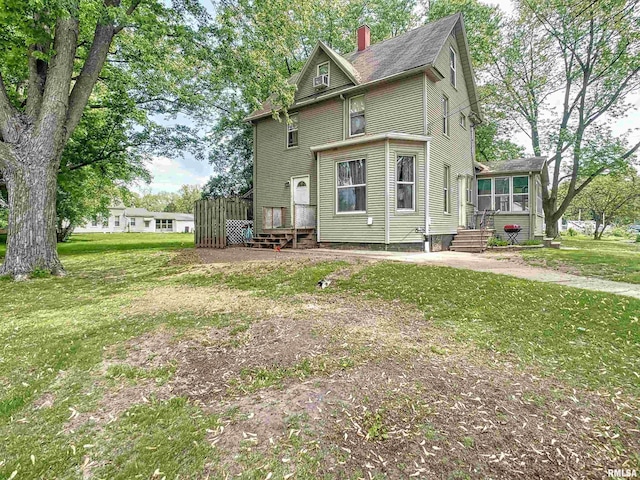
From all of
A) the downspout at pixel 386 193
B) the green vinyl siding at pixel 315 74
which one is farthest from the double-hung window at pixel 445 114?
the green vinyl siding at pixel 315 74

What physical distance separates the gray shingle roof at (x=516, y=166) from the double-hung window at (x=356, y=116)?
736 cm

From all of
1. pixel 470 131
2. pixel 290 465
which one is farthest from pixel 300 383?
pixel 470 131

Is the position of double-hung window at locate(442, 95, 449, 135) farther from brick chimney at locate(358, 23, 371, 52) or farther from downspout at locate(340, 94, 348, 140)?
brick chimney at locate(358, 23, 371, 52)

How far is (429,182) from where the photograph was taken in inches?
455

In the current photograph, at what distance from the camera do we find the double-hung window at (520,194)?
1588cm

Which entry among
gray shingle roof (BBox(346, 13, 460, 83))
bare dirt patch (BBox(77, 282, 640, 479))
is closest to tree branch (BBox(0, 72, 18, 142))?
bare dirt patch (BBox(77, 282, 640, 479))

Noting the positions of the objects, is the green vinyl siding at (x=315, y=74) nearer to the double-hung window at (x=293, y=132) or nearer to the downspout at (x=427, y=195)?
the double-hung window at (x=293, y=132)

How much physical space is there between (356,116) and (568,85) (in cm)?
1530

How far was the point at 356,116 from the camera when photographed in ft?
42.1

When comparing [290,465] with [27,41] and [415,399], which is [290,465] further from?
[27,41]

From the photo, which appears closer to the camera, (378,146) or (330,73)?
(378,146)

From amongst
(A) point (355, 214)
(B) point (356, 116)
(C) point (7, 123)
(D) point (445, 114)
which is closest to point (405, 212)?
(A) point (355, 214)

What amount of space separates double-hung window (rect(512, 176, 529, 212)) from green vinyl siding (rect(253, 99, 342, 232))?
369 inches

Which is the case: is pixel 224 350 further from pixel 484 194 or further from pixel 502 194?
pixel 502 194
